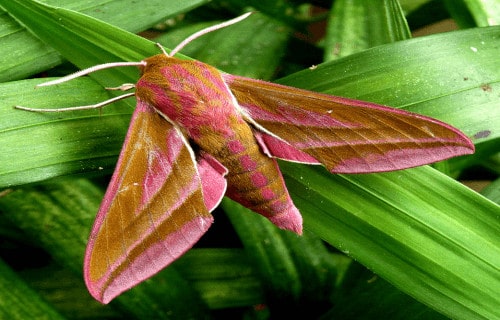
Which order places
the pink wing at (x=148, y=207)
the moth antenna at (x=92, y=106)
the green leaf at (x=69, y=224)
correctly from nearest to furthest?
the pink wing at (x=148, y=207) < the moth antenna at (x=92, y=106) < the green leaf at (x=69, y=224)

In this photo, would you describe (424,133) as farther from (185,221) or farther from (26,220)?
(26,220)

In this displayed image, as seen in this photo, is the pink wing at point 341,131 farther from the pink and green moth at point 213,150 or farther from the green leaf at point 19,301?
the green leaf at point 19,301

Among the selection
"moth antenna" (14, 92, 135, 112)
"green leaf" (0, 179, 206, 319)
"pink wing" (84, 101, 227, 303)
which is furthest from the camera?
"green leaf" (0, 179, 206, 319)

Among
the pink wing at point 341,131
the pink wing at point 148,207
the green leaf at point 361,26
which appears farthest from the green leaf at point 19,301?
the green leaf at point 361,26

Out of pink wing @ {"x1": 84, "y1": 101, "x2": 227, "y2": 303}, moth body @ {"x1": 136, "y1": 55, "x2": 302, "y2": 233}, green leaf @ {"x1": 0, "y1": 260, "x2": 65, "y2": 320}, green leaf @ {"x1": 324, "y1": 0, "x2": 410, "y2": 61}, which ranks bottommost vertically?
green leaf @ {"x1": 0, "y1": 260, "x2": 65, "y2": 320}

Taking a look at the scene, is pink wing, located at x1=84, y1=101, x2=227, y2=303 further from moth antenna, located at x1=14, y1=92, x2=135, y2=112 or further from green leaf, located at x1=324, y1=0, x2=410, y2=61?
green leaf, located at x1=324, y1=0, x2=410, y2=61

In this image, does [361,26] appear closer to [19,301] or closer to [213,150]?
[213,150]

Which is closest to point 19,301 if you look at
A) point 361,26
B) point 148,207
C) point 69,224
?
point 69,224

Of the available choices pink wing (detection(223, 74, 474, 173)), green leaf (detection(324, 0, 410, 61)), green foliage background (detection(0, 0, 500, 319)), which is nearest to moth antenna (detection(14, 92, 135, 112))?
green foliage background (detection(0, 0, 500, 319))

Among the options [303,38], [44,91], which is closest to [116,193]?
[44,91]
